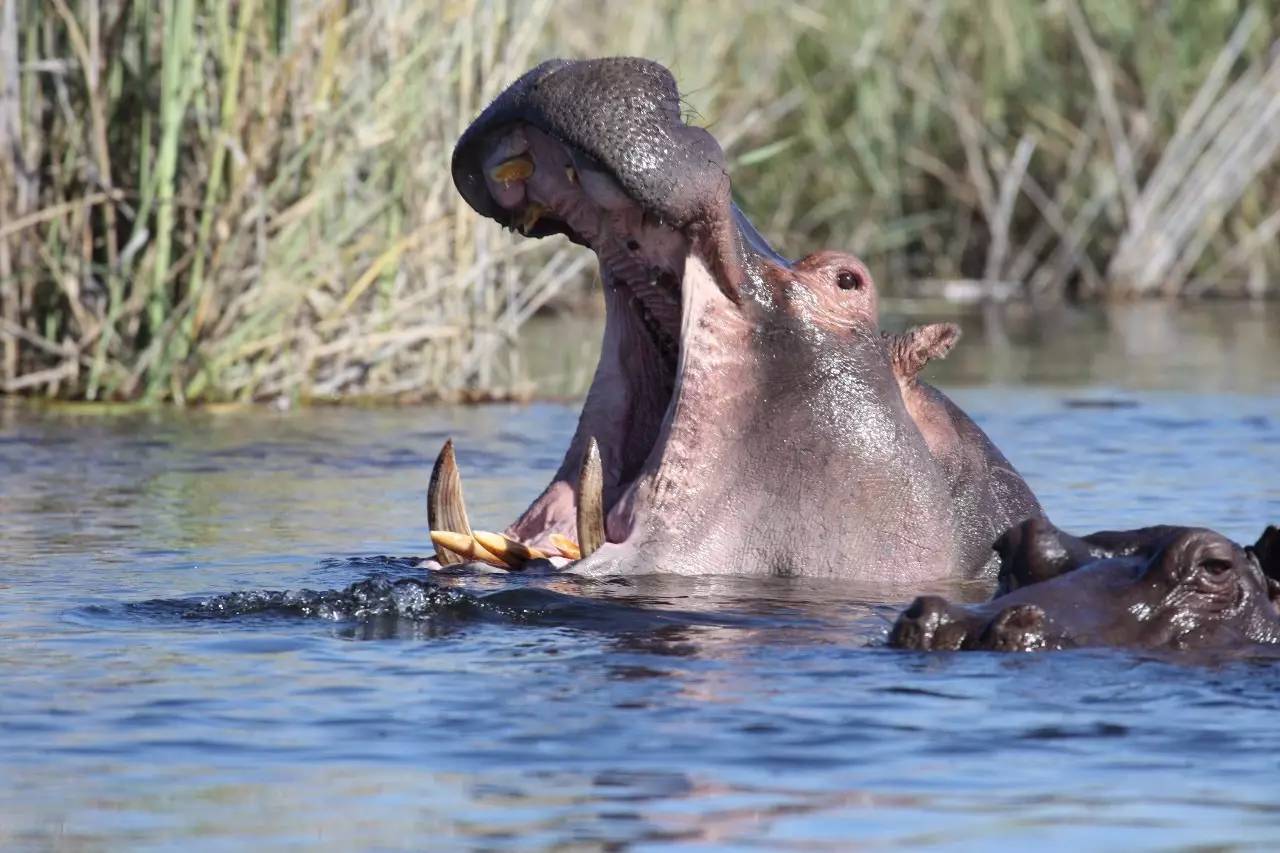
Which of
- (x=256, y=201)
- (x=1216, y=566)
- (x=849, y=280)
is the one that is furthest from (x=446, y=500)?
(x=256, y=201)

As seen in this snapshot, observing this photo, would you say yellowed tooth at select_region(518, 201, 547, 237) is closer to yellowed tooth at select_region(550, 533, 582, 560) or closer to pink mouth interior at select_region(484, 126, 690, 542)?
pink mouth interior at select_region(484, 126, 690, 542)

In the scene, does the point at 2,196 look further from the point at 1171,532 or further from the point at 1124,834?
the point at 1124,834

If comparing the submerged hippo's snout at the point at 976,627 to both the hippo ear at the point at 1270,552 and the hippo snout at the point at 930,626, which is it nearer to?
the hippo snout at the point at 930,626

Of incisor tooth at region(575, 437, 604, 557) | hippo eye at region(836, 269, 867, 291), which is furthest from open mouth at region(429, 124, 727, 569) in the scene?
hippo eye at region(836, 269, 867, 291)

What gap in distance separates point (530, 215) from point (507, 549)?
0.67m

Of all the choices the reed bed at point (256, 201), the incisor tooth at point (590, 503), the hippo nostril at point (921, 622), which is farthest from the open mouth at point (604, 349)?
the reed bed at point (256, 201)

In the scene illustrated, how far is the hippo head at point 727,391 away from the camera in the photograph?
488cm

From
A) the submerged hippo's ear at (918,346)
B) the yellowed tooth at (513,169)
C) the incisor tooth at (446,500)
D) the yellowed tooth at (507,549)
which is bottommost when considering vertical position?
the yellowed tooth at (507,549)

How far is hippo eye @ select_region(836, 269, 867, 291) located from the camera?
16.7 ft

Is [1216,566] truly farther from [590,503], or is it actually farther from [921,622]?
[590,503]

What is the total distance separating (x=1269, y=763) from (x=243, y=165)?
550cm

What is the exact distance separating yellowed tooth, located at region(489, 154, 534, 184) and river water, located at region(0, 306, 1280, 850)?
2.62 ft

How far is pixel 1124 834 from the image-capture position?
132 inches

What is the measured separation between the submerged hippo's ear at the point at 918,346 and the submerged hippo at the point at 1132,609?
84 cm
